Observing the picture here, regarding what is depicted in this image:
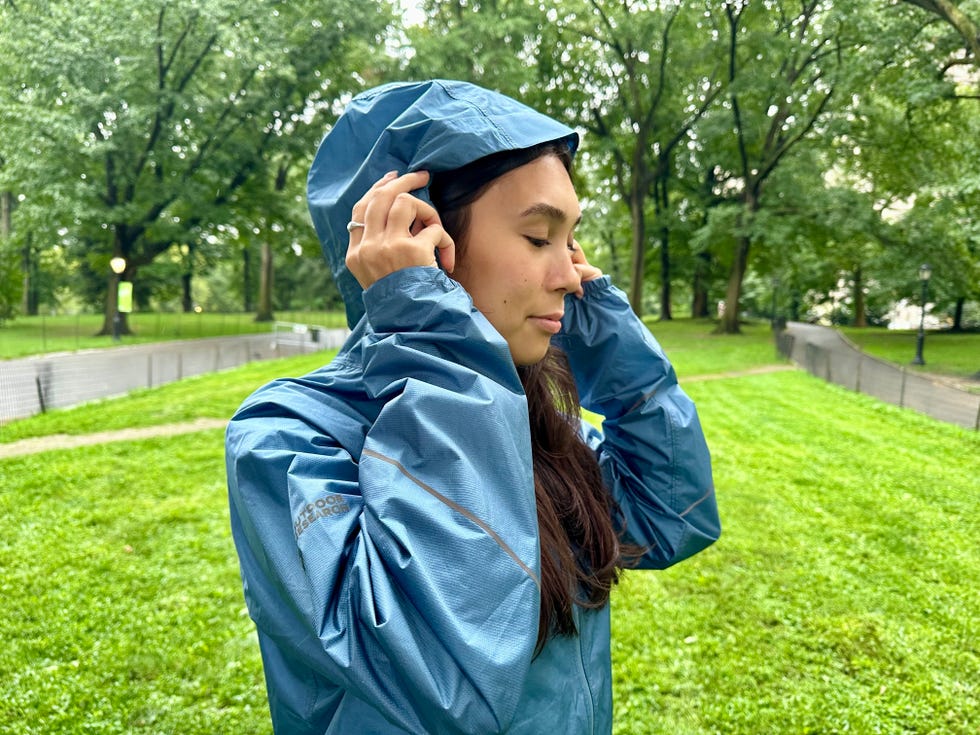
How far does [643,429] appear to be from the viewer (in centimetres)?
173

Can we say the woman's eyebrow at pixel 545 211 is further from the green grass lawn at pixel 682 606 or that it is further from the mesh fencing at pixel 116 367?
the mesh fencing at pixel 116 367

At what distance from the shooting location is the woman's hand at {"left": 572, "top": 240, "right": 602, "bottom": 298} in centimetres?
158

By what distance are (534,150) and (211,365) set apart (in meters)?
20.6

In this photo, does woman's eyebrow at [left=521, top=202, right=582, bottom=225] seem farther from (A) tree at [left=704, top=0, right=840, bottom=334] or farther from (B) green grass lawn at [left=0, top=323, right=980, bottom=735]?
(A) tree at [left=704, top=0, right=840, bottom=334]

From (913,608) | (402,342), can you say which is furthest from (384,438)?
(913,608)

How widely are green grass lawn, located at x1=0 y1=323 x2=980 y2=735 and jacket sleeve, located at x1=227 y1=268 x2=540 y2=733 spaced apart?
3316 mm

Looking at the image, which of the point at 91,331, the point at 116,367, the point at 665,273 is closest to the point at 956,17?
the point at 116,367

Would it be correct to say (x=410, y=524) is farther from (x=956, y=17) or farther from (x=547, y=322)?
(x=956, y=17)

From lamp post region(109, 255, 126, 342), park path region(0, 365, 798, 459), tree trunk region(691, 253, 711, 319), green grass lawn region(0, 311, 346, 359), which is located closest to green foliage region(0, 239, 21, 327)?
green grass lawn region(0, 311, 346, 359)

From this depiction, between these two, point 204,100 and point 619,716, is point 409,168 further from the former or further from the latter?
point 204,100

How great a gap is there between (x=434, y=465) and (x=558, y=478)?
0.54 meters

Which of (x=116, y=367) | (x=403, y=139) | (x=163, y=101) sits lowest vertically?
(x=116, y=367)

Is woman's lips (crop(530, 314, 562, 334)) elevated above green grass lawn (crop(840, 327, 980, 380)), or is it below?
above

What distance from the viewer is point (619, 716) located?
12.8ft
